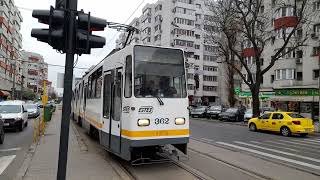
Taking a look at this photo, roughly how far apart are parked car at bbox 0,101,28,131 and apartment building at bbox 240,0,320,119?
27037mm

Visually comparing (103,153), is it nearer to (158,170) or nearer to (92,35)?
(158,170)

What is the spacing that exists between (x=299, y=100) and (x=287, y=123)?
20516 mm

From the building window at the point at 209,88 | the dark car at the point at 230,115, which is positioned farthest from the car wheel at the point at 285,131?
the building window at the point at 209,88

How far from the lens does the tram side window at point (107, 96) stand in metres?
11.2

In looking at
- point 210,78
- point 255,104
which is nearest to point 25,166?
point 255,104

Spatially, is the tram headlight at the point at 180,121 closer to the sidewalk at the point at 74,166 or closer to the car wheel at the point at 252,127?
the sidewalk at the point at 74,166

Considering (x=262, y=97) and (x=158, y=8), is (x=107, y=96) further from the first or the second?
(x=158, y=8)

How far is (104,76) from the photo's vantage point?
39.8 feet

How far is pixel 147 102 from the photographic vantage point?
954cm

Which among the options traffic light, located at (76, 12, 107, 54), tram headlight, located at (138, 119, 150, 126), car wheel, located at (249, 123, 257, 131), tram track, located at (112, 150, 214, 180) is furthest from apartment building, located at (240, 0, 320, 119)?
traffic light, located at (76, 12, 107, 54)

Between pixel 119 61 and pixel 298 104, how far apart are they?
36.3 meters

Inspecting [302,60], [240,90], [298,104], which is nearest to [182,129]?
[298,104]

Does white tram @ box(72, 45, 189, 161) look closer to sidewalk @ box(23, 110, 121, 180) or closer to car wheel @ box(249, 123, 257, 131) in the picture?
sidewalk @ box(23, 110, 121, 180)

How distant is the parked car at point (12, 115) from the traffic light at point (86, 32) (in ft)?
52.5
